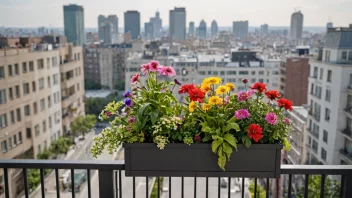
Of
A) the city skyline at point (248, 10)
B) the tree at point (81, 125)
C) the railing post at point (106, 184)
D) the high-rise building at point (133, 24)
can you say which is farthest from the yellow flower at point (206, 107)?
the high-rise building at point (133, 24)

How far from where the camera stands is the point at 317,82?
916 centimetres

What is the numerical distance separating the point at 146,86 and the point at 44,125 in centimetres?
964

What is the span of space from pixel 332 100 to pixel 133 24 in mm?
10614

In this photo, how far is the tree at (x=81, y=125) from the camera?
12563mm

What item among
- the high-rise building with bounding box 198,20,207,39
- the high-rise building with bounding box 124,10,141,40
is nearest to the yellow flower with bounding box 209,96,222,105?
the high-rise building with bounding box 198,20,207,39

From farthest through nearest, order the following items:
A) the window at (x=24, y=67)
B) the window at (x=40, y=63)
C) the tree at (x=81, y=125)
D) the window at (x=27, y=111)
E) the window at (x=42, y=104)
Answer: the tree at (x=81, y=125), the window at (x=42, y=104), the window at (x=40, y=63), the window at (x=27, y=111), the window at (x=24, y=67)

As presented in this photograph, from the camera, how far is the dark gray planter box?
122 centimetres

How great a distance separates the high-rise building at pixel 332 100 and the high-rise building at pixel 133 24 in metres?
8.53

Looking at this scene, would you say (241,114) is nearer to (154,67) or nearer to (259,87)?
(259,87)

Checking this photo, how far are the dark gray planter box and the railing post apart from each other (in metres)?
→ 0.14

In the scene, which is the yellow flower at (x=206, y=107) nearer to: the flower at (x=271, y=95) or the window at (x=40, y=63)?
the flower at (x=271, y=95)

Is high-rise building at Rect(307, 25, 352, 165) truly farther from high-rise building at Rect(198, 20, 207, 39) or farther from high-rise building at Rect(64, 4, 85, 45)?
high-rise building at Rect(64, 4, 85, 45)

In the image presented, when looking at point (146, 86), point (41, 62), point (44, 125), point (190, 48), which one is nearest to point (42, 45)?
point (41, 62)

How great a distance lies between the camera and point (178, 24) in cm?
1092
